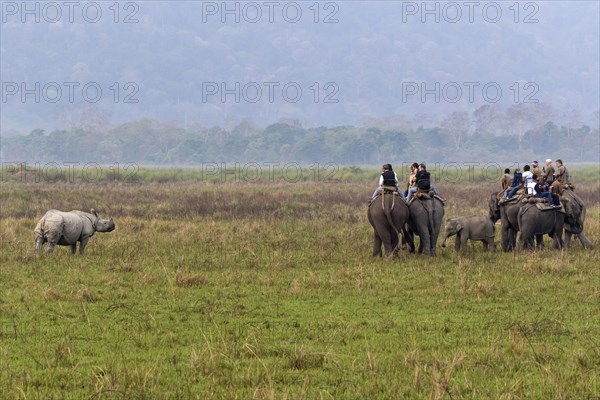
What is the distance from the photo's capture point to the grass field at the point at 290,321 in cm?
952

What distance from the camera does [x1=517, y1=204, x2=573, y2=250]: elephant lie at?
20.9 m

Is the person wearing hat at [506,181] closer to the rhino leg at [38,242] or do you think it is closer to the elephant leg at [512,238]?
the elephant leg at [512,238]

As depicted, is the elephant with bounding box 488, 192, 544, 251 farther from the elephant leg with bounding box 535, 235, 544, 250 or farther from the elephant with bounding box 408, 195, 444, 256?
the elephant with bounding box 408, 195, 444, 256

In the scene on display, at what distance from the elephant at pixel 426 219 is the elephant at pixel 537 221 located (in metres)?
2.06

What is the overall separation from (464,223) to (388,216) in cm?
277

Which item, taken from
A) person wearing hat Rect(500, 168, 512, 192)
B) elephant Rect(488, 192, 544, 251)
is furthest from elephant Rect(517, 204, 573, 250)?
person wearing hat Rect(500, 168, 512, 192)

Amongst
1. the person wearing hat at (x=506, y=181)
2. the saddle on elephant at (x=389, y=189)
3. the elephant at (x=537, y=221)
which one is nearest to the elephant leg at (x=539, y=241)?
the elephant at (x=537, y=221)

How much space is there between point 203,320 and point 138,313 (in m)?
1.22

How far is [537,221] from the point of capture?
20.9 metres

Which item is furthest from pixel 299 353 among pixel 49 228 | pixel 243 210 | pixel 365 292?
pixel 243 210

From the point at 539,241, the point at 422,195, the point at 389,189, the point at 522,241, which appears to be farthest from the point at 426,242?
the point at 539,241

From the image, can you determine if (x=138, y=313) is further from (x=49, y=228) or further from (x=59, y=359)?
(x=49, y=228)

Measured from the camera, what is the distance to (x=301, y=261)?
64.2ft

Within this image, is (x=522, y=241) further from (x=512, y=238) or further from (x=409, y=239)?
(x=409, y=239)
